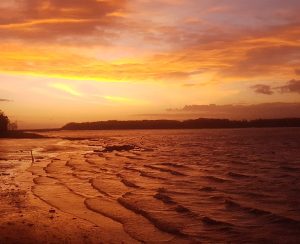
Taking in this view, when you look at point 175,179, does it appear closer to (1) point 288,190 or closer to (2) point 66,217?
(1) point 288,190

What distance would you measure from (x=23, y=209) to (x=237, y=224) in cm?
833

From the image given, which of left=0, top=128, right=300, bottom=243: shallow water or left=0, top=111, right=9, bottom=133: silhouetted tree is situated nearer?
left=0, top=128, right=300, bottom=243: shallow water

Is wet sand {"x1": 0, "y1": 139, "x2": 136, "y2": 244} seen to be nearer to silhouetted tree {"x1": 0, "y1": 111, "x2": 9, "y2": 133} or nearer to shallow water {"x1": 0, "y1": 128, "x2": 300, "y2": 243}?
shallow water {"x1": 0, "y1": 128, "x2": 300, "y2": 243}

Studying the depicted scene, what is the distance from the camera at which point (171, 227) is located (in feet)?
46.9

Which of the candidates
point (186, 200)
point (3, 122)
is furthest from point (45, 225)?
point (3, 122)

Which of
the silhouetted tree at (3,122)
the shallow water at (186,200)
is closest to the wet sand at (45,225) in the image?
the shallow water at (186,200)

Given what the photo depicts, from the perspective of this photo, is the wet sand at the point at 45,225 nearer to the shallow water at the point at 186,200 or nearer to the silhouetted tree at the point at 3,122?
the shallow water at the point at 186,200

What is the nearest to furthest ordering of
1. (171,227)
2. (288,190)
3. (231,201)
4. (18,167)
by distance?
(171,227) → (231,201) → (288,190) → (18,167)

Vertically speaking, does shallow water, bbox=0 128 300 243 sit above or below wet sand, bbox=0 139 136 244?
below

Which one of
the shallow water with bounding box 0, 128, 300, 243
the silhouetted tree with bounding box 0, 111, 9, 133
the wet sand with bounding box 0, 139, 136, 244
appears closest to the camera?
the wet sand with bounding box 0, 139, 136, 244

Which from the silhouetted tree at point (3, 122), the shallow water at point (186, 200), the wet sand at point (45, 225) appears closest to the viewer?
the wet sand at point (45, 225)

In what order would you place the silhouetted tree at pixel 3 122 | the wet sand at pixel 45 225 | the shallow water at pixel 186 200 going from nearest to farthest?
the wet sand at pixel 45 225, the shallow water at pixel 186 200, the silhouetted tree at pixel 3 122

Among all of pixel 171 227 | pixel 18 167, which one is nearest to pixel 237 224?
pixel 171 227

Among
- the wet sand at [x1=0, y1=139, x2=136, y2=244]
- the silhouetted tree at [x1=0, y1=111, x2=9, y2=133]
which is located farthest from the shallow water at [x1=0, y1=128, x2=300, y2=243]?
the silhouetted tree at [x1=0, y1=111, x2=9, y2=133]
